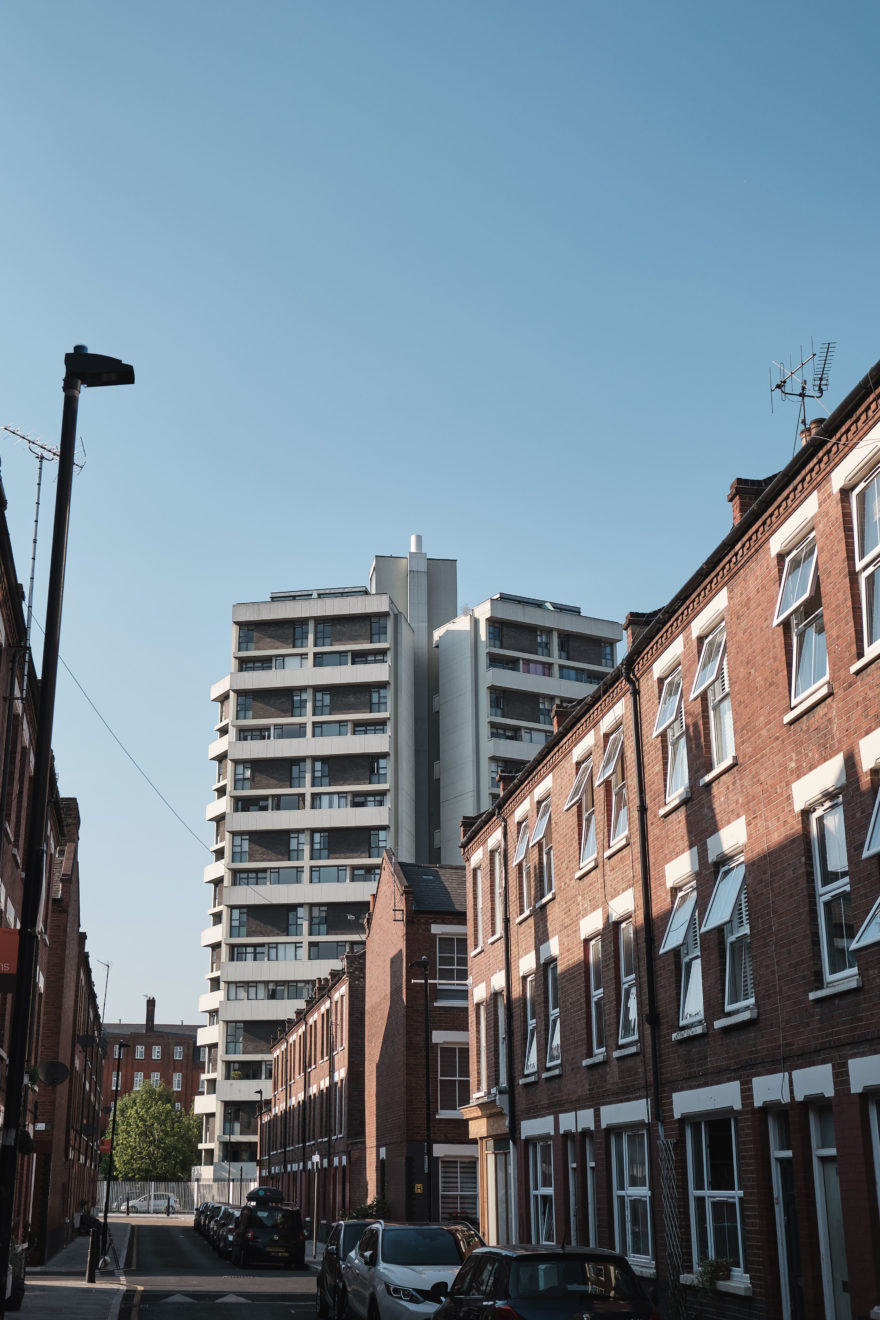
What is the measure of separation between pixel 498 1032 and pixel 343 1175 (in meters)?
26.0

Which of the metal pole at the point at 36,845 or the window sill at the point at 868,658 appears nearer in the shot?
the metal pole at the point at 36,845

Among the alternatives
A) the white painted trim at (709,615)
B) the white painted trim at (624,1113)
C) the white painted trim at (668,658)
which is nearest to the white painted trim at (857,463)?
the white painted trim at (709,615)

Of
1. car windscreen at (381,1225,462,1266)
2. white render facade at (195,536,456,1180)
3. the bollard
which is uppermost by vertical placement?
white render facade at (195,536,456,1180)

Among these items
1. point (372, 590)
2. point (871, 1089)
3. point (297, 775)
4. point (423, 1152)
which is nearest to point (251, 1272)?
point (423, 1152)

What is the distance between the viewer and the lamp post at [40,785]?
34.7ft

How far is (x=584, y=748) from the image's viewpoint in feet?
82.7

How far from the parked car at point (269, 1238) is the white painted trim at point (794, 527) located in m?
30.3

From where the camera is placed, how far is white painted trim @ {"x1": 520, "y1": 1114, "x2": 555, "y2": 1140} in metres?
26.1

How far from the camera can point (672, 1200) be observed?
63.8 ft

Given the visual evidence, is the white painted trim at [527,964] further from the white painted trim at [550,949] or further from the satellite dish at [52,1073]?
the satellite dish at [52,1073]

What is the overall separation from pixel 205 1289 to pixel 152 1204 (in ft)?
282

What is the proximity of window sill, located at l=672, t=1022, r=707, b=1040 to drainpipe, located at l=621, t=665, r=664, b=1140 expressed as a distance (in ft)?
2.65

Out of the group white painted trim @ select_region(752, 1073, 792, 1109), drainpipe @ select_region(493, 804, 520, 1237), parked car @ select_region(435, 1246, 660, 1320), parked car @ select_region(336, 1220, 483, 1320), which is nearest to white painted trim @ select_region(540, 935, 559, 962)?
drainpipe @ select_region(493, 804, 520, 1237)

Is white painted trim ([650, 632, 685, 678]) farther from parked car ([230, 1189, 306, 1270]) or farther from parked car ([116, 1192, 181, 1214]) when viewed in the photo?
parked car ([116, 1192, 181, 1214])
